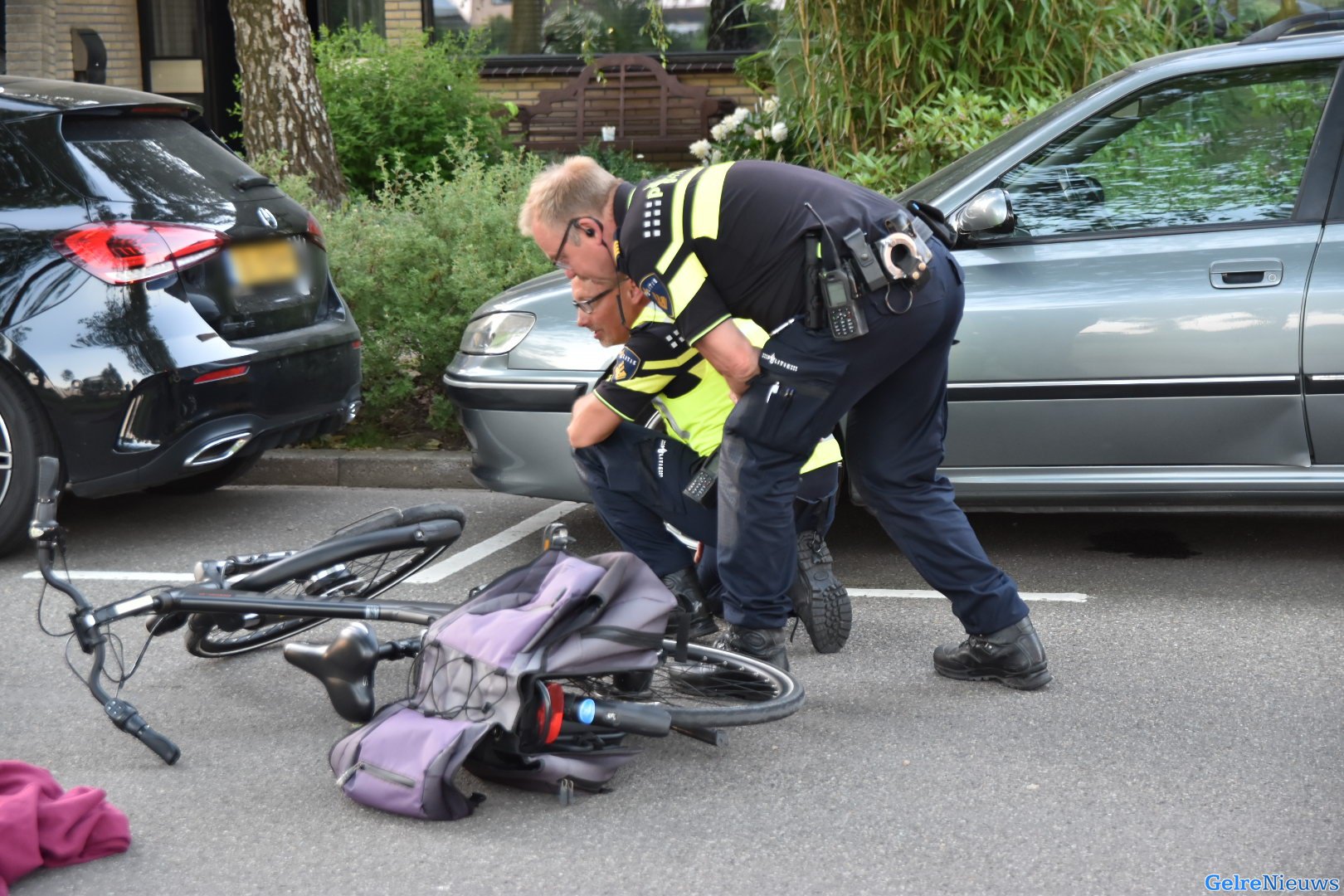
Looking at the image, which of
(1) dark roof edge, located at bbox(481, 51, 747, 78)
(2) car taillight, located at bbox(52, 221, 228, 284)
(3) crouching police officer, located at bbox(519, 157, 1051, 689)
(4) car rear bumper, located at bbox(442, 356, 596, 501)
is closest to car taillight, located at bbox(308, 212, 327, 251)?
(2) car taillight, located at bbox(52, 221, 228, 284)

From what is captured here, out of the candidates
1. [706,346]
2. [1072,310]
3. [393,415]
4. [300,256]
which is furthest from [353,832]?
[393,415]

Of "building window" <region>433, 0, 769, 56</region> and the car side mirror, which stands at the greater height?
"building window" <region>433, 0, 769, 56</region>

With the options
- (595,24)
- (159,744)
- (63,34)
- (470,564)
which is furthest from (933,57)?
(63,34)

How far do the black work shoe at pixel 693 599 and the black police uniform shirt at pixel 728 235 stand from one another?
1027mm

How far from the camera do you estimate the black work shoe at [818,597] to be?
13.3 ft

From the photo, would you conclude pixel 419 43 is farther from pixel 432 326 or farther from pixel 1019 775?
pixel 1019 775

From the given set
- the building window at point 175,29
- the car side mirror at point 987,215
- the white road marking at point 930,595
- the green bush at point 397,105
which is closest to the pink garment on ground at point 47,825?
the white road marking at point 930,595

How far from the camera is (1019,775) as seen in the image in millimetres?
3268

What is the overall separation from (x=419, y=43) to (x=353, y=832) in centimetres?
1015

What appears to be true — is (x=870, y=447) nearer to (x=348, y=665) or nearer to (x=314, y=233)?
(x=348, y=665)

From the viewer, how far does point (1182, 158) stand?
4777 mm

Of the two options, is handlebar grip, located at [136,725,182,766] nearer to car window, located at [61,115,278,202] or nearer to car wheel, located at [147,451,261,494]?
car window, located at [61,115,278,202]

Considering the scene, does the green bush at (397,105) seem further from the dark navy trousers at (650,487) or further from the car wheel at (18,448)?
the dark navy trousers at (650,487)

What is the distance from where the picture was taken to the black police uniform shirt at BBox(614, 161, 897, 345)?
3322 mm
